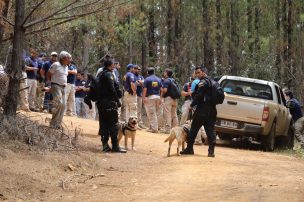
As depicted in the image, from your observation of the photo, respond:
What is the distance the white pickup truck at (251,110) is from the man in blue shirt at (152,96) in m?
2.23

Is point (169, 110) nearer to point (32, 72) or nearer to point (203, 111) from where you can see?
point (32, 72)

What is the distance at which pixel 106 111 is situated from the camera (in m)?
12.1

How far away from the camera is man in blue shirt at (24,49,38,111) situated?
16.8 metres

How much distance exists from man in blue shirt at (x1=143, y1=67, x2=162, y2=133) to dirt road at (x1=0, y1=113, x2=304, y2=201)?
18.7 ft

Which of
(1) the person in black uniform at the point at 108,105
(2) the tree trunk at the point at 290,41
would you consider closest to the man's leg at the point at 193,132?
(1) the person in black uniform at the point at 108,105

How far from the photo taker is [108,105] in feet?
39.5

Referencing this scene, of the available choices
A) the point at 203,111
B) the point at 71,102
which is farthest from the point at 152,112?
the point at 203,111

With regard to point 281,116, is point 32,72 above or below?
above

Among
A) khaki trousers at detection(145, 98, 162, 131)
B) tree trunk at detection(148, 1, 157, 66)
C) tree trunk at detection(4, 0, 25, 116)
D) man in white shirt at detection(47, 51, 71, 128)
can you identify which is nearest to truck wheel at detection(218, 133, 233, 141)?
khaki trousers at detection(145, 98, 162, 131)

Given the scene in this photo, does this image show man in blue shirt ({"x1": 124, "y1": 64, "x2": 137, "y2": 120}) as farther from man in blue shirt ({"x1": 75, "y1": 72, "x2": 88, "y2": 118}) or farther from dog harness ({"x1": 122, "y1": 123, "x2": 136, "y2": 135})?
dog harness ({"x1": 122, "y1": 123, "x2": 136, "y2": 135})

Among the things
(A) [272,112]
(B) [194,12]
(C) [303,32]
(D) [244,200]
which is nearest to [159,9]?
(B) [194,12]

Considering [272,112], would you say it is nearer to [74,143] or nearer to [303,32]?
[74,143]

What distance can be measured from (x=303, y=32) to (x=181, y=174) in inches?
1336

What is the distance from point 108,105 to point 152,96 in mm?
5926
